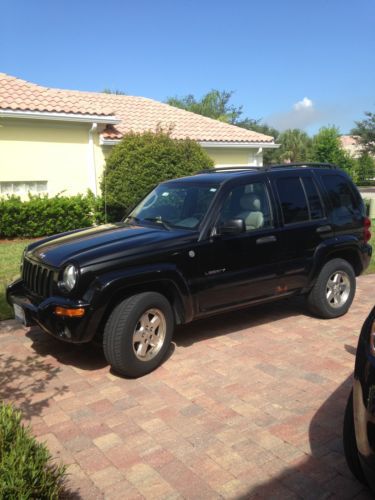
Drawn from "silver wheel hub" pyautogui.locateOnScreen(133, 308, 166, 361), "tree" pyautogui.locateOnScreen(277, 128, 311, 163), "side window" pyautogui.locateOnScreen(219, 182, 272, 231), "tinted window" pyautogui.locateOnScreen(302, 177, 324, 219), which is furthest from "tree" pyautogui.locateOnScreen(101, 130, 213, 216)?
"tree" pyautogui.locateOnScreen(277, 128, 311, 163)

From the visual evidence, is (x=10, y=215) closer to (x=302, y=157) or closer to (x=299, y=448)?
(x=299, y=448)

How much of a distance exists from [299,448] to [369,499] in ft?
1.95

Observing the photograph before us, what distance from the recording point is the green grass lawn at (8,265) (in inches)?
258

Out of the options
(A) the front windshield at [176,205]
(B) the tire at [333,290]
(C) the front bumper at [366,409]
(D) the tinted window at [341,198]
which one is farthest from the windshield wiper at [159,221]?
(C) the front bumper at [366,409]

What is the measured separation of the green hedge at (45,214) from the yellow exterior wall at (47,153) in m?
0.75

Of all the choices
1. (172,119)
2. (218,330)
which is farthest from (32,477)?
(172,119)

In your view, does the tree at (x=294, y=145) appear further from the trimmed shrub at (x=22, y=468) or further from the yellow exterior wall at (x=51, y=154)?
the trimmed shrub at (x=22, y=468)

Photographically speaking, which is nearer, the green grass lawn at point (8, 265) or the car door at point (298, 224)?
the car door at point (298, 224)

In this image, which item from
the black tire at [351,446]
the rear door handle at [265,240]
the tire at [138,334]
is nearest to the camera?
the black tire at [351,446]

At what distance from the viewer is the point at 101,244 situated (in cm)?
458

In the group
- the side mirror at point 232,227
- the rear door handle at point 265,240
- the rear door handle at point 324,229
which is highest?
the side mirror at point 232,227

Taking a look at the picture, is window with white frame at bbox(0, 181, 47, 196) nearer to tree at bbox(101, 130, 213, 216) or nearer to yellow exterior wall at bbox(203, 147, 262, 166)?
tree at bbox(101, 130, 213, 216)

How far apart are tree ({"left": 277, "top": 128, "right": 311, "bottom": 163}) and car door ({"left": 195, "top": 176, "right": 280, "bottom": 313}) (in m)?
46.9

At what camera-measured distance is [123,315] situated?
429 centimetres
